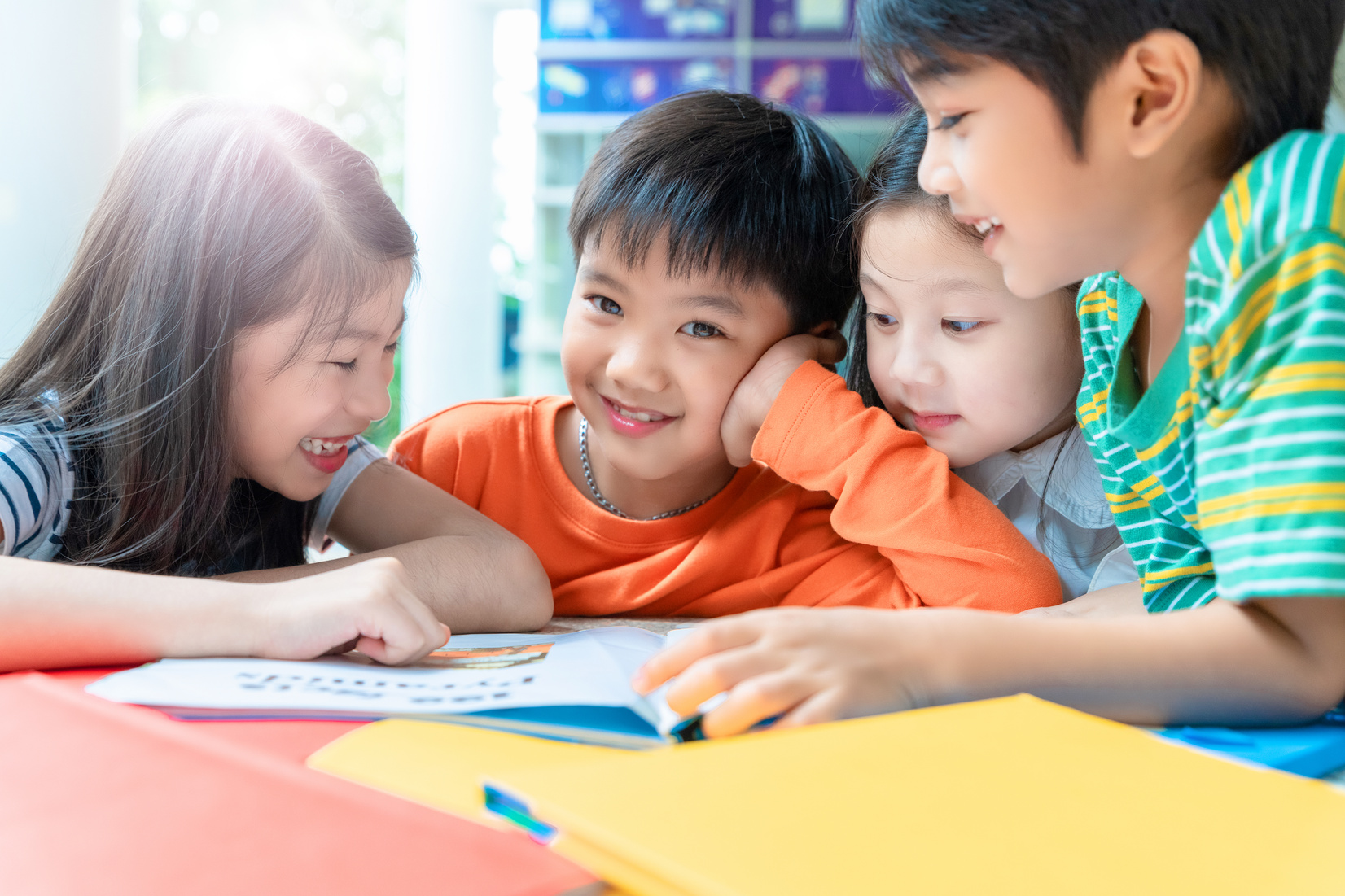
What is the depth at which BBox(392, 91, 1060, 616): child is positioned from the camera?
917 mm

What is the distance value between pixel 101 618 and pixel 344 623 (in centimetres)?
15

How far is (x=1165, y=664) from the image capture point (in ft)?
1.78

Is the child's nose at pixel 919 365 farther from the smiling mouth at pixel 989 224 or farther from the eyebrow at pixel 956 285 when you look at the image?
the smiling mouth at pixel 989 224

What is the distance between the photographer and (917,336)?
939mm

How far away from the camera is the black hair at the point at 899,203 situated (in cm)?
92

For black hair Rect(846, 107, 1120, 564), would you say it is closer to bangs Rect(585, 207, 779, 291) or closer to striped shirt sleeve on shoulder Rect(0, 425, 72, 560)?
bangs Rect(585, 207, 779, 291)

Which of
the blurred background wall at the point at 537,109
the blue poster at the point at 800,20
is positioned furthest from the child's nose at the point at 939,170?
the blue poster at the point at 800,20

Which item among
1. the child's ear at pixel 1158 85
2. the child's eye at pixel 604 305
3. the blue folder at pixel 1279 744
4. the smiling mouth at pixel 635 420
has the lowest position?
the blue folder at pixel 1279 744

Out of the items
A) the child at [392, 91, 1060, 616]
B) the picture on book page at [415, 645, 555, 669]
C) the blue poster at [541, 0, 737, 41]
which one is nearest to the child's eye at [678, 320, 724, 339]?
the child at [392, 91, 1060, 616]

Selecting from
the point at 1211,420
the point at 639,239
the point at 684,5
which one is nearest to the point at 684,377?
the point at 639,239

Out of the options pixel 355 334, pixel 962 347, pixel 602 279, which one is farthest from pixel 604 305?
pixel 962 347

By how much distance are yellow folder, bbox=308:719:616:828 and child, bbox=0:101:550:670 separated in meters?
0.31

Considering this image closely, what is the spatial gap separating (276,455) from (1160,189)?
75cm

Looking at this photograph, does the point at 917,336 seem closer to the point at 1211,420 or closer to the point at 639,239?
the point at 639,239
